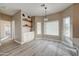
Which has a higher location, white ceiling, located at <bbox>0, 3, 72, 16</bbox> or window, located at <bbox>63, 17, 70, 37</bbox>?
white ceiling, located at <bbox>0, 3, 72, 16</bbox>

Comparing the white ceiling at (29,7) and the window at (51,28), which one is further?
the window at (51,28)

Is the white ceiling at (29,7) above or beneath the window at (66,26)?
above

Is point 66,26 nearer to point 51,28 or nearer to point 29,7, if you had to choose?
point 51,28

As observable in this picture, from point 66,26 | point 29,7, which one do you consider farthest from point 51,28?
point 29,7

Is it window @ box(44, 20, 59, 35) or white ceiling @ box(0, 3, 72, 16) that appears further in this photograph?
window @ box(44, 20, 59, 35)

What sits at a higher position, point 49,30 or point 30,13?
point 30,13

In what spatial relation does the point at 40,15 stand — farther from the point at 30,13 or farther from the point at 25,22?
the point at 25,22

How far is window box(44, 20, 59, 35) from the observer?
6.30 feet

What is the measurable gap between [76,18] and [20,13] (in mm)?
1148

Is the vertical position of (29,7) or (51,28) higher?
(29,7)

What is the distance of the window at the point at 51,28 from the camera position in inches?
75.6

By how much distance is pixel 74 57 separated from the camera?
1.80m

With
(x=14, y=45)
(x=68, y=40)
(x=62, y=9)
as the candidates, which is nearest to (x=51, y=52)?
(x=68, y=40)

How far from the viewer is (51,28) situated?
196 cm
